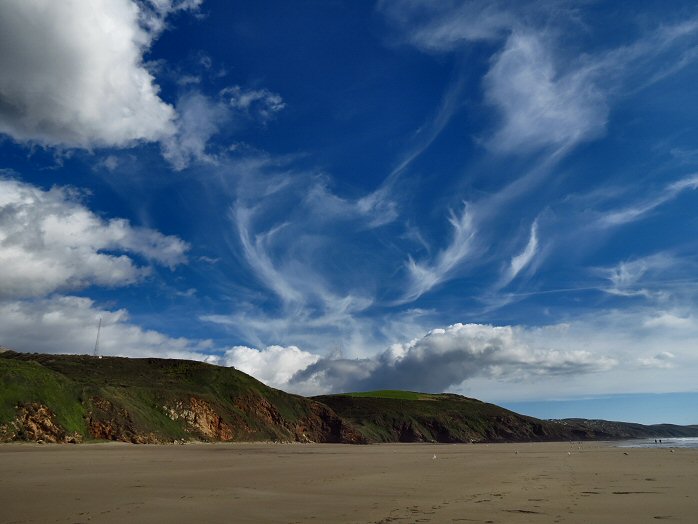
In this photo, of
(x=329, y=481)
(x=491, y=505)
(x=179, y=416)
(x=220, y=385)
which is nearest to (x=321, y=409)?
(x=220, y=385)

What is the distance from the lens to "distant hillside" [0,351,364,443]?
5203cm

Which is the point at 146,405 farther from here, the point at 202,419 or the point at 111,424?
the point at 111,424

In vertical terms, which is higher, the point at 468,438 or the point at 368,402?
the point at 368,402

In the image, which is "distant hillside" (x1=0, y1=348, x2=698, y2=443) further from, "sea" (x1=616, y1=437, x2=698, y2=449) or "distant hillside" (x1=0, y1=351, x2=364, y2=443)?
"sea" (x1=616, y1=437, x2=698, y2=449)

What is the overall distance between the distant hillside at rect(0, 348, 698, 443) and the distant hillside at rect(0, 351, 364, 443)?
13 centimetres

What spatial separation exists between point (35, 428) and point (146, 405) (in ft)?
80.9

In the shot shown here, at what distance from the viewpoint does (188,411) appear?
8006cm

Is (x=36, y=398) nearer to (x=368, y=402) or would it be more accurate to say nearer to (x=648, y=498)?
(x=648, y=498)

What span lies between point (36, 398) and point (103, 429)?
358 inches

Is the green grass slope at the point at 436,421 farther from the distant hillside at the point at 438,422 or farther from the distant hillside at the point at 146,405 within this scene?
the distant hillside at the point at 146,405

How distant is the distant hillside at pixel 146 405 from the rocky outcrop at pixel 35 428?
3.6 inches

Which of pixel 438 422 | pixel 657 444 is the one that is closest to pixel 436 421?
pixel 438 422

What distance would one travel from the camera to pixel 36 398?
173 ft

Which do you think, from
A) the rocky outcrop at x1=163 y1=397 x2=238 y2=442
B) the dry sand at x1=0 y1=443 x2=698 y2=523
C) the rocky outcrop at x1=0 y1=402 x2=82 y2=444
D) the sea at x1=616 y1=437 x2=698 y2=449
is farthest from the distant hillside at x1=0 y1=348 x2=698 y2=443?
the sea at x1=616 y1=437 x2=698 y2=449
